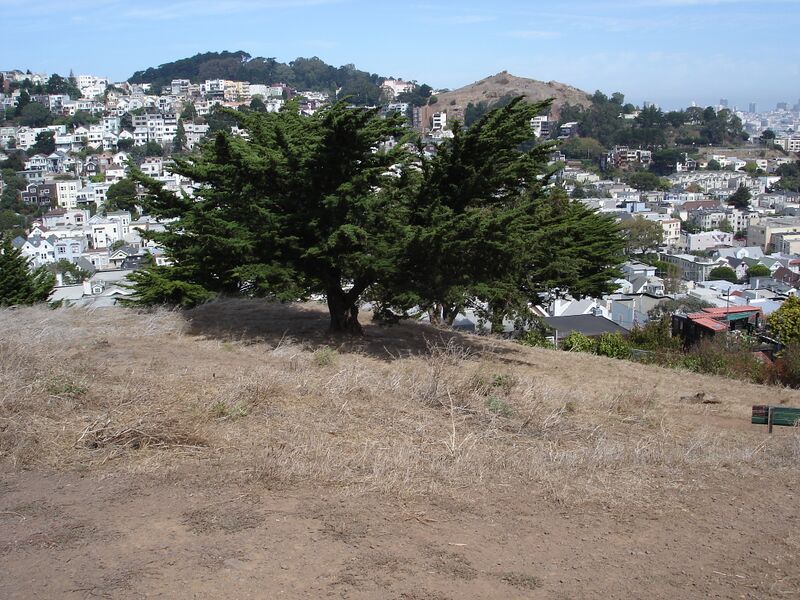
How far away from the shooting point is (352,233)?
29.0ft

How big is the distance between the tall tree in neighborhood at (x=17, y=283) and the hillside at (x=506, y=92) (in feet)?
377

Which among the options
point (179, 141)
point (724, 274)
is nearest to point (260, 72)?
point (179, 141)

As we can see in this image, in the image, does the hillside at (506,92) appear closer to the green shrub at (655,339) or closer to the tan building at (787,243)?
the tan building at (787,243)

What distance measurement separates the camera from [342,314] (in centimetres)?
1061

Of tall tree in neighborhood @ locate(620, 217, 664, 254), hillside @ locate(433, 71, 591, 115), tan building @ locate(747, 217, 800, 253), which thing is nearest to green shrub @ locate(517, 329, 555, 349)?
tall tree in neighborhood @ locate(620, 217, 664, 254)

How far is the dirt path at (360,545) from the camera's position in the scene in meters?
3.48

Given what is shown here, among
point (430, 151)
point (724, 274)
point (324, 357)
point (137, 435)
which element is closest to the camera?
point (137, 435)

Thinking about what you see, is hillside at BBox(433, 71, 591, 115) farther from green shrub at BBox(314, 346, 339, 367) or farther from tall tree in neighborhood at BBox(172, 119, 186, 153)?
green shrub at BBox(314, 346, 339, 367)

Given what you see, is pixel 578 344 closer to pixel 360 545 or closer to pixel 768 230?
pixel 360 545

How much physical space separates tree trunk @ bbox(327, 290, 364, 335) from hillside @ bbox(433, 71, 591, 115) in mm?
118637

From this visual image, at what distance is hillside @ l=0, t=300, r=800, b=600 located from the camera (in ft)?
11.7

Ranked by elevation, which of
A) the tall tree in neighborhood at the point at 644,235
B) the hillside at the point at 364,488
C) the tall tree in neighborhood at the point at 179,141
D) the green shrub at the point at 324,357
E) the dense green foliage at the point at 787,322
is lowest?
the tall tree in neighborhood at the point at 644,235

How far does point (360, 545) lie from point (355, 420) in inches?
85.7

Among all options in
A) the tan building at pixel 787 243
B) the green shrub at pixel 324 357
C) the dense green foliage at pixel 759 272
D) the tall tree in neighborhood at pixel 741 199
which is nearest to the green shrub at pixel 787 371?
the green shrub at pixel 324 357
